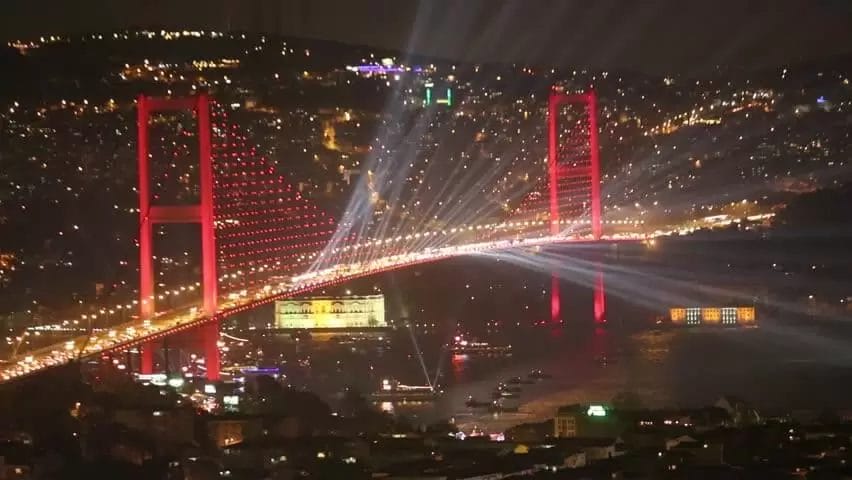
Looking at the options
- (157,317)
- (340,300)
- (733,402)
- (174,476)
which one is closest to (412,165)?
(340,300)

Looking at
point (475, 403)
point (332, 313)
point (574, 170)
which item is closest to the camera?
point (475, 403)

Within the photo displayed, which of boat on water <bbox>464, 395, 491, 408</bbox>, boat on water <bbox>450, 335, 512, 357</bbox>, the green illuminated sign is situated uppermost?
boat on water <bbox>450, 335, 512, 357</bbox>

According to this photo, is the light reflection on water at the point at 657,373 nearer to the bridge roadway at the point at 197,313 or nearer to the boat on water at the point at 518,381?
the boat on water at the point at 518,381

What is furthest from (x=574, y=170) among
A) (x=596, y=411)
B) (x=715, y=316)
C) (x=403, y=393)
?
(x=596, y=411)

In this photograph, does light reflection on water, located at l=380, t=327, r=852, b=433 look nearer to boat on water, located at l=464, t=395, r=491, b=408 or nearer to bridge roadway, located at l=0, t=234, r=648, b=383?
boat on water, located at l=464, t=395, r=491, b=408

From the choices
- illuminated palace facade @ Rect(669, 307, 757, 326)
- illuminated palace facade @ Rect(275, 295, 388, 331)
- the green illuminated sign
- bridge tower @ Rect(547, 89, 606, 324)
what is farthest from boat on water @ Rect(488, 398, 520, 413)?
illuminated palace facade @ Rect(669, 307, 757, 326)

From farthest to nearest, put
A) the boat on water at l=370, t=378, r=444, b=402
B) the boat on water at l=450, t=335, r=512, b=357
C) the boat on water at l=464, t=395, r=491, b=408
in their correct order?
the boat on water at l=450, t=335, r=512, b=357, the boat on water at l=370, t=378, r=444, b=402, the boat on water at l=464, t=395, r=491, b=408

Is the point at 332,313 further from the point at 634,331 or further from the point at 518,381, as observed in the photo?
the point at 518,381
